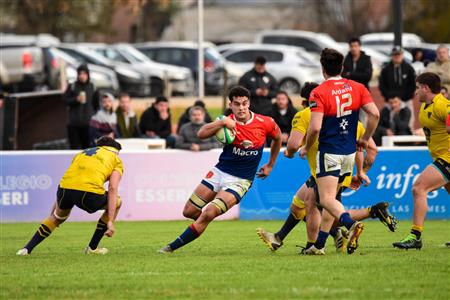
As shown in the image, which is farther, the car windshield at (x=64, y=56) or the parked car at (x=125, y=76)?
the parked car at (x=125, y=76)

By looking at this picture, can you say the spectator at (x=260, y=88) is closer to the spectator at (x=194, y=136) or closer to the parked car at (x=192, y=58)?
the spectator at (x=194, y=136)

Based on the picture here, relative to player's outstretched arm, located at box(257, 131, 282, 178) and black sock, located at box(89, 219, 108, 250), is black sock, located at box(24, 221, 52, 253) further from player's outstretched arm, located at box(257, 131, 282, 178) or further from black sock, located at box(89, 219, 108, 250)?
player's outstretched arm, located at box(257, 131, 282, 178)

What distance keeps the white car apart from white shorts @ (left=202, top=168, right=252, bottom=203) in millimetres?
24376

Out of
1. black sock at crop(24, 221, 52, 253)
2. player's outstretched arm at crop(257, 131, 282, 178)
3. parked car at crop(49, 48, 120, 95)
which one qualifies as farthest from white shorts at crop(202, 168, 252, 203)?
parked car at crop(49, 48, 120, 95)

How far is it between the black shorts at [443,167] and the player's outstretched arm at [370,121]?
137cm

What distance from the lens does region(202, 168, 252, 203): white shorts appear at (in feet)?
42.5

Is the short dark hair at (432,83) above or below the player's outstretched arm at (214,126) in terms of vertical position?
above

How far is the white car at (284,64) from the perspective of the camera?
38594 millimetres

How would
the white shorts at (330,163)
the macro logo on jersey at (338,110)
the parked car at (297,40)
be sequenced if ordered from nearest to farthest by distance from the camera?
the macro logo on jersey at (338,110), the white shorts at (330,163), the parked car at (297,40)

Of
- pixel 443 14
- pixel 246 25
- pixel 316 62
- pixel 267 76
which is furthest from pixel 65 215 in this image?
pixel 246 25

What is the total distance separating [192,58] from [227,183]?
97.9ft

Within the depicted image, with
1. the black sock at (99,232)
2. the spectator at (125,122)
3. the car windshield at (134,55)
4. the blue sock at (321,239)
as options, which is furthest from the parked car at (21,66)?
the blue sock at (321,239)

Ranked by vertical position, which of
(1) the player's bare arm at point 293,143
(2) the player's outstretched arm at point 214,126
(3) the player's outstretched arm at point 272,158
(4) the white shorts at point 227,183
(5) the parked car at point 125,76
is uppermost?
(2) the player's outstretched arm at point 214,126

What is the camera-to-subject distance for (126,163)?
20172 mm
